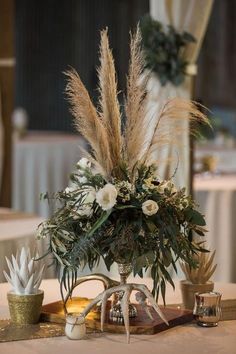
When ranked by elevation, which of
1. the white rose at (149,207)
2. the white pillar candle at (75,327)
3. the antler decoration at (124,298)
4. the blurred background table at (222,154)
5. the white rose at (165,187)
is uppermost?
the blurred background table at (222,154)

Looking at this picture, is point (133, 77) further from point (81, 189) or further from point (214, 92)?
point (214, 92)

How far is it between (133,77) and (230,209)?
3.11 metres

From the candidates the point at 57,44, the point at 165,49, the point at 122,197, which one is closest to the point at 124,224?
the point at 122,197

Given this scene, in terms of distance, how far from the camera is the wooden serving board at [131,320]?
257 centimetres

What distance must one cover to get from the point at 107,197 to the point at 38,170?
18.3 ft

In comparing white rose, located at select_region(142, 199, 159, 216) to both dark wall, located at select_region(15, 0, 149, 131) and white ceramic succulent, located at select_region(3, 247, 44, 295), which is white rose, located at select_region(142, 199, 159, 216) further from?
dark wall, located at select_region(15, 0, 149, 131)

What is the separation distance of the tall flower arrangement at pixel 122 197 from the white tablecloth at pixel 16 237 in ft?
4.39

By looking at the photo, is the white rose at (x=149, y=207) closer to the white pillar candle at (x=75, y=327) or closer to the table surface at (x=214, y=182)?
the white pillar candle at (x=75, y=327)

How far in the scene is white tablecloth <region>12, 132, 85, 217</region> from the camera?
7906 millimetres

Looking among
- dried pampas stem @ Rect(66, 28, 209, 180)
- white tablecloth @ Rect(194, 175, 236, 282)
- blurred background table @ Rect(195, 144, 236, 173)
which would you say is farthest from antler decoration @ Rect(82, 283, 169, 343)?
blurred background table @ Rect(195, 144, 236, 173)

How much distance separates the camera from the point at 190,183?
17.2ft

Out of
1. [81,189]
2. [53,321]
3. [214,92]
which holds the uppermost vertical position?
[214,92]

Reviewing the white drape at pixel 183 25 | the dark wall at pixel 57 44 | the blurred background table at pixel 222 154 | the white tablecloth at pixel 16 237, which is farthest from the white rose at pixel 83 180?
the dark wall at pixel 57 44

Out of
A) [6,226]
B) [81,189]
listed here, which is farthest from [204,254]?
[6,226]
